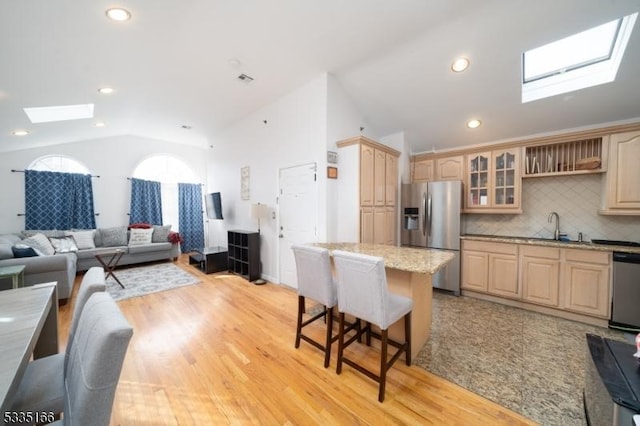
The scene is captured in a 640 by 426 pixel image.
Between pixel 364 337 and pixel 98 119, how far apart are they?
569cm

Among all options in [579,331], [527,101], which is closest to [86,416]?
[579,331]

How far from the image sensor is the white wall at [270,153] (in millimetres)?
3482

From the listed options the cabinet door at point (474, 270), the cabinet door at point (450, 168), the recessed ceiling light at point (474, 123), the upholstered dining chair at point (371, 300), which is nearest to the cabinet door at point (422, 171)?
the cabinet door at point (450, 168)

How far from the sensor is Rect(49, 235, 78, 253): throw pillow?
4.50m

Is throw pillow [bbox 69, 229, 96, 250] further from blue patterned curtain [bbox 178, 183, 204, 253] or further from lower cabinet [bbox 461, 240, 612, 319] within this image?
lower cabinet [bbox 461, 240, 612, 319]

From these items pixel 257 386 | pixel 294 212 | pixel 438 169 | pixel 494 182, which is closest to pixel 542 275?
pixel 494 182

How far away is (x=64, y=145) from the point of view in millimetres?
5242

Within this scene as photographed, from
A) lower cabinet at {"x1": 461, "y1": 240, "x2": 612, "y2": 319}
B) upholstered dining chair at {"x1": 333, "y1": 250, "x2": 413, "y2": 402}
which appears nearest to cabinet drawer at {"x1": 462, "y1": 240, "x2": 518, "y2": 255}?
lower cabinet at {"x1": 461, "y1": 240, "x2": 612, "y2": 319}

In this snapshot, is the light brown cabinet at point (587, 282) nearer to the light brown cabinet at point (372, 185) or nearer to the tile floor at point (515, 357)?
the tile floor at point (515, 357)

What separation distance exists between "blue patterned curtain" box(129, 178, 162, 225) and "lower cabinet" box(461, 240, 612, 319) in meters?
7.10

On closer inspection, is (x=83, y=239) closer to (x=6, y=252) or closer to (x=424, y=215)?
(x=6, y=252)

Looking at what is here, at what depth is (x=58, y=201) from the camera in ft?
16.7

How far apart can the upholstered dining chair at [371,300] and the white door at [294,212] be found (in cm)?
170

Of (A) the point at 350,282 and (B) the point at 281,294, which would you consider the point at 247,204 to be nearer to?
(B) the point at 281,294
